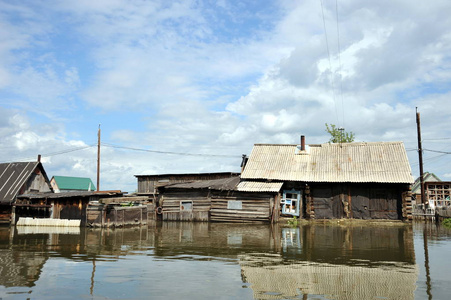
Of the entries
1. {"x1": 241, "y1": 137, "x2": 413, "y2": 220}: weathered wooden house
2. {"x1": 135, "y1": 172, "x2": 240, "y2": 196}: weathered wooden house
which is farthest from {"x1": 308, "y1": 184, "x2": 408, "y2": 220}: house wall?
{"x1": 135, "y1": 172, "x2": 240, "y2": 196}: weathered wooden house

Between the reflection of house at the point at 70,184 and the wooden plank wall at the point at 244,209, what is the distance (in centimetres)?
4976

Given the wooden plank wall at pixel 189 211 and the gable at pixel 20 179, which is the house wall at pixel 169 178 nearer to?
the wooden plank wall at pixel 189 211

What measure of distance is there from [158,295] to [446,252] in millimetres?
11129

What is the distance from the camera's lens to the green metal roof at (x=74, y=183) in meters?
70.9

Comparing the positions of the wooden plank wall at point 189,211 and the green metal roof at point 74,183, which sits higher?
the green metal roof at point 74,183

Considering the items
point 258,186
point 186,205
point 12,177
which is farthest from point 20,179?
point 258,186

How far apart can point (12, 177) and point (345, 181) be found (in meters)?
27.7

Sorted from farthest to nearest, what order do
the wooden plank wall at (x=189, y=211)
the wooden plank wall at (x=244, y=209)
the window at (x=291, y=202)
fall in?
the wooden plank wall at (x=189, y=211) < the window at (x=291, y=202) < the wooden plank wall at (x=244, y=209)

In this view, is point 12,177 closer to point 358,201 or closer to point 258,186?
point 258,186

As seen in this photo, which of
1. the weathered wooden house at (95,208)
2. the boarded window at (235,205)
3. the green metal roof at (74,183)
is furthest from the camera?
the green metal roof at (74,183)

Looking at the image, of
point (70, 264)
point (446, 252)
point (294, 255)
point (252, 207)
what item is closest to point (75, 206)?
point (252, 207)

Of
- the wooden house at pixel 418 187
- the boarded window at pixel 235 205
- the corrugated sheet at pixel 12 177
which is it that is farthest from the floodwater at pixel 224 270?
the wooden house at pixel 418 187

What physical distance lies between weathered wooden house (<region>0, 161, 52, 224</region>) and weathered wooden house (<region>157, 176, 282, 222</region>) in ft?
31.5

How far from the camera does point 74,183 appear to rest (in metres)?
73.5
